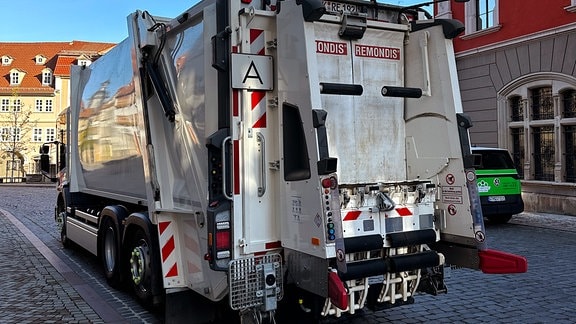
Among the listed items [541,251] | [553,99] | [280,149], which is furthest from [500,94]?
[280,149]

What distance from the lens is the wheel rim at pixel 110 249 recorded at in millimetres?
6930

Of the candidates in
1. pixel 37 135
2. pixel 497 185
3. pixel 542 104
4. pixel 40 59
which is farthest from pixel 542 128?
pixel 40 59

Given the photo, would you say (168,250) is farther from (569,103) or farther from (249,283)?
(569,103)

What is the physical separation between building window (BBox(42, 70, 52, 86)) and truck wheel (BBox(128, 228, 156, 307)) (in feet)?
217

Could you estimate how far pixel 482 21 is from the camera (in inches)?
725

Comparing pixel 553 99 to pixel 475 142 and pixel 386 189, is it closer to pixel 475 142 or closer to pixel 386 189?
pixel 475 142

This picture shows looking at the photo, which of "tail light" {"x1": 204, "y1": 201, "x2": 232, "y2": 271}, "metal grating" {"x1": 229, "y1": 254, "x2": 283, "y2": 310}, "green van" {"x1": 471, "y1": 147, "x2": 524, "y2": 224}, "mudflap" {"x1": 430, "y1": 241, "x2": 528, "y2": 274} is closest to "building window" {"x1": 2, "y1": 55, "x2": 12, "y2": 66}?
"green van" {"x1": 471, "y1": 147, "x2": 524, "y2": 224}

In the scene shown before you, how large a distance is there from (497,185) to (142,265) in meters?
9.92

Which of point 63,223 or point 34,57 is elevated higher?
point 34,57

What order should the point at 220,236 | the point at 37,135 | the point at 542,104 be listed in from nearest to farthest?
1. the point at 220,236
2. the point at 542,104
3. the point at 37,135

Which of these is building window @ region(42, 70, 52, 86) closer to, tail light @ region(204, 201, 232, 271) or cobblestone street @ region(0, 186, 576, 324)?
cobblestone street @ region(0, 186, 576, 324)

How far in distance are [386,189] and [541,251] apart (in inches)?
247

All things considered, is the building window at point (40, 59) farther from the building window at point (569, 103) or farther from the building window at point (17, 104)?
the building window at point (569, 103)

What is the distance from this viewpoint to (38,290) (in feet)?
23.1
